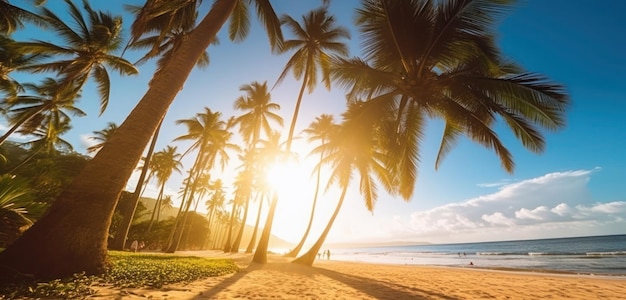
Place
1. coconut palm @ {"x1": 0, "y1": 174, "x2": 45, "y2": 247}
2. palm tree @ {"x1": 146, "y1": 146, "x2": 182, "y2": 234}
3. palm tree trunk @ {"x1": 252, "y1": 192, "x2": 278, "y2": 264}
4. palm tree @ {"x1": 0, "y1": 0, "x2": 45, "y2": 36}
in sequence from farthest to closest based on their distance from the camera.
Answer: palm tree @ {"x1": 146, "y1": 146, "x2": 182, "y2": 234}
palm tree trunk @ {"x1": 252, "y1": 192, "x2": 278, "y2": 264}
palm tree @ {"x1": 0, "y1": 0, "x2": 45, "y2": 36}
coconut palm @ {"x1": 0, "y1": 174, "x2": 45, "y2": 247}

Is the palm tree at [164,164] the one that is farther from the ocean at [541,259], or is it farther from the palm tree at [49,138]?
the ocean at [541,259]

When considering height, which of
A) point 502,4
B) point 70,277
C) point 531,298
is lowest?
point 531,298

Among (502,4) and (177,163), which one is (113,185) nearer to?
(502,4)

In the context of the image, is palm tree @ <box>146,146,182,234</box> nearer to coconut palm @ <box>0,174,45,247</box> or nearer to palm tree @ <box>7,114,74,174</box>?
palm tree @ <box>7,114,74,174</box>

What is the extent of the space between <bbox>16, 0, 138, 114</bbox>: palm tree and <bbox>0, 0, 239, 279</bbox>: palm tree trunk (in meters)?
13.3

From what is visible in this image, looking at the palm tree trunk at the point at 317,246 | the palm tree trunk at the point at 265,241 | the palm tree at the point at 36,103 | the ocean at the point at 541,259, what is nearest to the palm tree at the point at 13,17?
the palm tree at the point at 36,103

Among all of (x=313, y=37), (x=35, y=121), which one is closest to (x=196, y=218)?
(x=35, y=121)

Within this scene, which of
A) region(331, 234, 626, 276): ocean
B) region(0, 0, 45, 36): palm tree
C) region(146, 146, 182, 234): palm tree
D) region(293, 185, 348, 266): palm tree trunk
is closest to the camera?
region(0, 0, 45, 36): palm tree

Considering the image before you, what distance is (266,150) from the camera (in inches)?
1115

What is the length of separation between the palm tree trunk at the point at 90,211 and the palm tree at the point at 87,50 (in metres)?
13.3

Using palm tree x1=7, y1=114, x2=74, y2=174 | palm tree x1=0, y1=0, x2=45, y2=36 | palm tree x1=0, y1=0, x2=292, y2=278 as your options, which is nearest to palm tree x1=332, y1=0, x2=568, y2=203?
palm tree x1=0, y1=0, x2=292, y2=278

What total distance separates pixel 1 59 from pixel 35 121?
9.50 metres

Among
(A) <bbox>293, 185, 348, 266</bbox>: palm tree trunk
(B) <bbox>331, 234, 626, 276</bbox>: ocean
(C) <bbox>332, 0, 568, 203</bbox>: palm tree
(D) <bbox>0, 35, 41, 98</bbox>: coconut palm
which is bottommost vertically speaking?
(B) <bbox>331, 234, 626, 276</bbox>: ocean

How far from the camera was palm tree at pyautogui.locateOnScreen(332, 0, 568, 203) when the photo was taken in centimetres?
716
